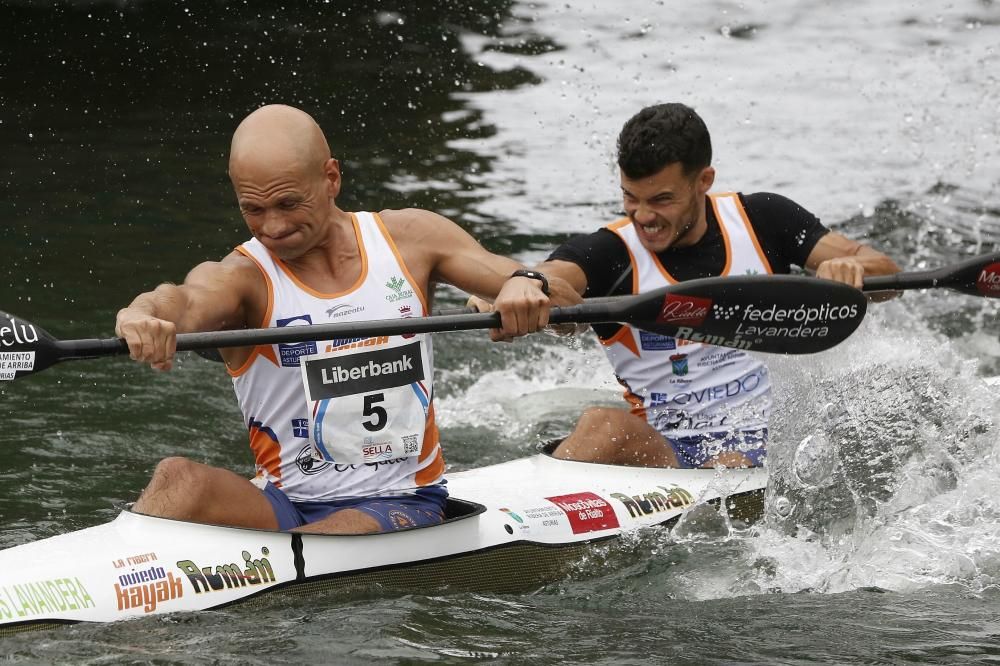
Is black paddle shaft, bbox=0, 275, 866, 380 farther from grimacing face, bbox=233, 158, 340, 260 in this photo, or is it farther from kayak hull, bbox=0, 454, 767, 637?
kayak hull, bbox=0, 454, 767, 637

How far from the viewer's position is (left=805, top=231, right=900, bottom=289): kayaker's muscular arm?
16.4 ft

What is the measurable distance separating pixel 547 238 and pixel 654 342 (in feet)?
16.0

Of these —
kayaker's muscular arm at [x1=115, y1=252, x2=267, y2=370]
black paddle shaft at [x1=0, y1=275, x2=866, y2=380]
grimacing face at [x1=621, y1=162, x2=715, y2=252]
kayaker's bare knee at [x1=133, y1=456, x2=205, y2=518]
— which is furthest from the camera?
grimacing face at [x1=621, y1=162, x2=715, y2=252]

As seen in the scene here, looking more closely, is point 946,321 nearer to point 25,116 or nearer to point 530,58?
point 530,58

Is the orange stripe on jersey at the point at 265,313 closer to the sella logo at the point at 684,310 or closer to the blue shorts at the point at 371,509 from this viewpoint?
the blue shorts at the point at 371,509

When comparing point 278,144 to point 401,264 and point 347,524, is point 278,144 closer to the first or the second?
point 401,264

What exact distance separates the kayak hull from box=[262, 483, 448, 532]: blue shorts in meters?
0.06

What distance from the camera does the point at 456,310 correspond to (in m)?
4.69

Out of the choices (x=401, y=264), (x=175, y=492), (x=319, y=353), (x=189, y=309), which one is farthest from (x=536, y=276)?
(x=175, y=492)

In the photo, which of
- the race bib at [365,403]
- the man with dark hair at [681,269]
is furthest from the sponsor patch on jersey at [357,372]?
the man with dark hair at [681,269]

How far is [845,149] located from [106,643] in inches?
381

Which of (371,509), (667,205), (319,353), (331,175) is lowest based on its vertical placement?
(371,509)

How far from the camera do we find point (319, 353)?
4258 millimetres

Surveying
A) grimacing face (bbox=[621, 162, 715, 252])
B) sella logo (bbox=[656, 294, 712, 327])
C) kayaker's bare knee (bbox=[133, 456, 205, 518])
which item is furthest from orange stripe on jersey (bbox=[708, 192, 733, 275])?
kayaker's bare knee (bbox=[133, 456, 205, 518])
